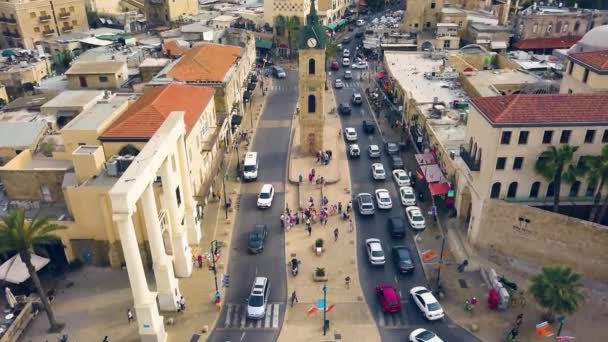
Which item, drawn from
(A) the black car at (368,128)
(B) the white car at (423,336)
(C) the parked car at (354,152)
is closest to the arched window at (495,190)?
(B) the white car at (423,336)

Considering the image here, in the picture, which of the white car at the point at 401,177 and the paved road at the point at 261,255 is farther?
the white car at the point at 401,177

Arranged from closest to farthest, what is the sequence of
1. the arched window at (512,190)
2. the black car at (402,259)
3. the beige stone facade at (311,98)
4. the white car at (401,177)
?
the black car at (402,259)
the arched window at (512,190)
the white car at (401,177)
the beige stone facade at (311,98)

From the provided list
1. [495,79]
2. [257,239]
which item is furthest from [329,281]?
[495,79]

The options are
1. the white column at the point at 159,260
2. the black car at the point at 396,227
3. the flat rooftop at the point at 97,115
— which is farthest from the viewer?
the black car at the point at 396,227

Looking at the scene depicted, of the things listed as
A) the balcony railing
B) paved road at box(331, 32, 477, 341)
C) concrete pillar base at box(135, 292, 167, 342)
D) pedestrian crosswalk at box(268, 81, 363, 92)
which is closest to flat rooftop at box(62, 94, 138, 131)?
concrete pillar base at box(135, 292, 167, 342)

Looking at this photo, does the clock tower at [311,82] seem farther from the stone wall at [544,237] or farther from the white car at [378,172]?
the stone wall at [544,237]
